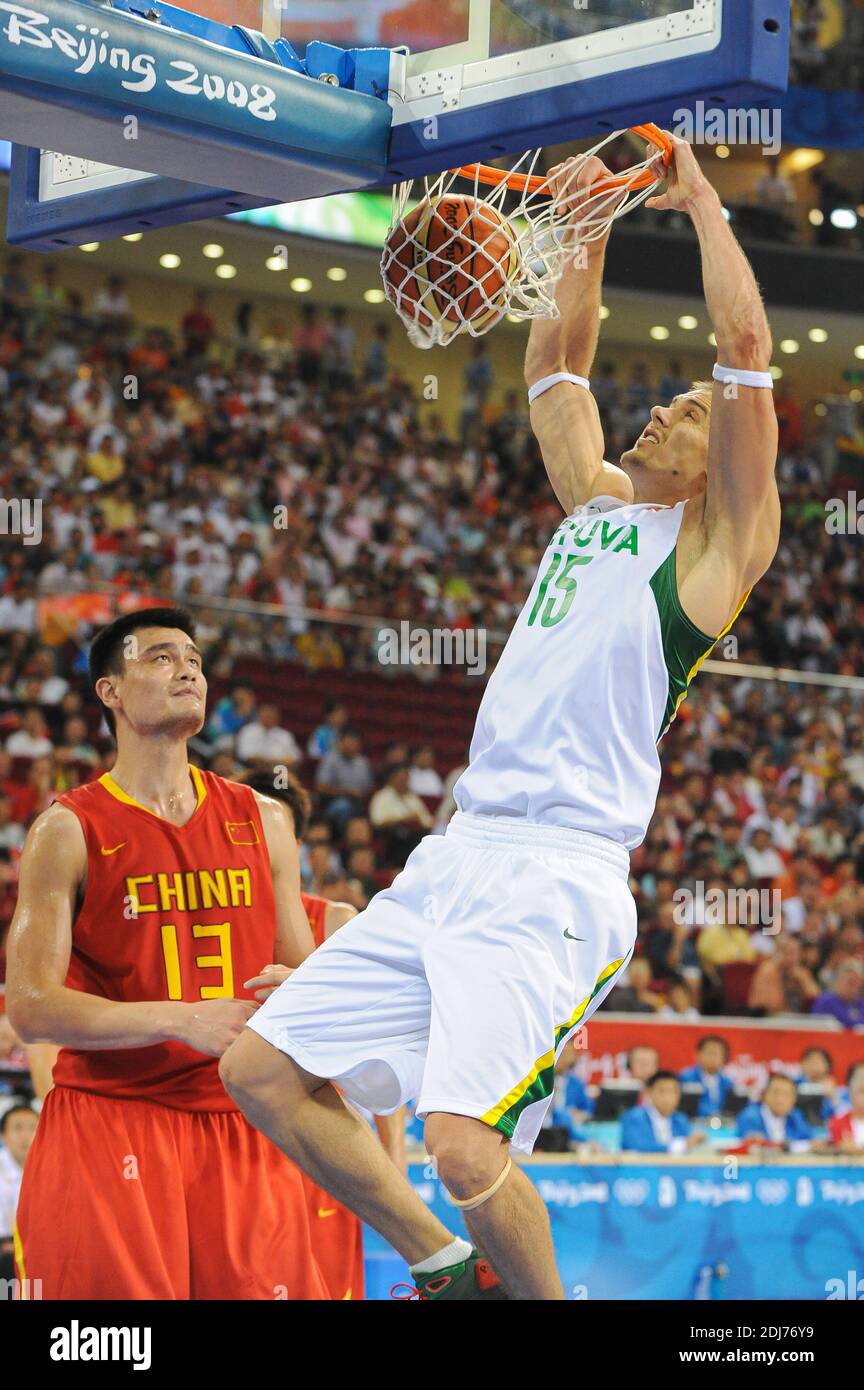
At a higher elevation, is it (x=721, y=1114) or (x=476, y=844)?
(x=476, y=844)

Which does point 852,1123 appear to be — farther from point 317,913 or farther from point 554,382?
point 554,382

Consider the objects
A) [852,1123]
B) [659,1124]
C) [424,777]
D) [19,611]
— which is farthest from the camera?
[424,777]

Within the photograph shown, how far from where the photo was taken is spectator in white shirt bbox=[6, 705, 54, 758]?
11062 mm

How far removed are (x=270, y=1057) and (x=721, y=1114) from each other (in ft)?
23.3

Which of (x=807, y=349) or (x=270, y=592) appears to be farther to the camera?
(x=807, y=349)

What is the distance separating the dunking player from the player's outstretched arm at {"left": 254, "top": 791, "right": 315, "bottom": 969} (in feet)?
3.19

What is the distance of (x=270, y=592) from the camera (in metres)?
14.6

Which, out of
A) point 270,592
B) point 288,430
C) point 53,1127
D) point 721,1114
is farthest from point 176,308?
point 53,1127

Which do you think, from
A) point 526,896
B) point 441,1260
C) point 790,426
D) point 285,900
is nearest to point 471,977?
point 526,896

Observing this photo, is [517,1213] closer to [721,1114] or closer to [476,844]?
[476,844]

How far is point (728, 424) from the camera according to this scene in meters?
3.78

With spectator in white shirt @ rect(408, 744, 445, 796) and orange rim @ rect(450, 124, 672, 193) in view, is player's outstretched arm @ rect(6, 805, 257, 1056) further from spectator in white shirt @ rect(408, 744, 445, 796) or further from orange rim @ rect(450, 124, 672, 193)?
spectator in white shirt @ rect(408, 744, 445, 796)

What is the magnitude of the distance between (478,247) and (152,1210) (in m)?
2.72

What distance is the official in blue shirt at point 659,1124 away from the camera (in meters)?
9.59
